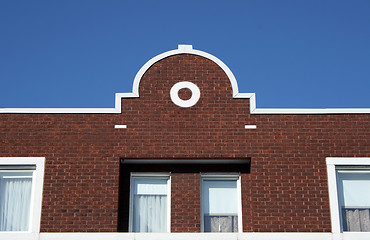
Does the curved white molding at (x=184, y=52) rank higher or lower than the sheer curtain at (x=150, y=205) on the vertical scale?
higher

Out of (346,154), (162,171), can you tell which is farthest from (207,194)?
(346,154)

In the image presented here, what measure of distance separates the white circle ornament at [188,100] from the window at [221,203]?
2.09m

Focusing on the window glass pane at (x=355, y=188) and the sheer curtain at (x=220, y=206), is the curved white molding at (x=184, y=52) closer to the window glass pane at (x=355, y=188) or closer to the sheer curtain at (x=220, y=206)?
the sheer curtain at (x=220, y=206)

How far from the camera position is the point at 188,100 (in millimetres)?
18094

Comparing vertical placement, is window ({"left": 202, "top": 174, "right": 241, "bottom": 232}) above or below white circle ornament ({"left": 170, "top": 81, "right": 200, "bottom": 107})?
below

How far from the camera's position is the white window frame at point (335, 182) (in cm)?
Result: 1699

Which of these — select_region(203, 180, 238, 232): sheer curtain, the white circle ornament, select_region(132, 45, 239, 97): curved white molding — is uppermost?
select_region(132, 45, 239, 97): curved white molding

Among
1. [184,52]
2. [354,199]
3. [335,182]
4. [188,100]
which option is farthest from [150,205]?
[354,199]

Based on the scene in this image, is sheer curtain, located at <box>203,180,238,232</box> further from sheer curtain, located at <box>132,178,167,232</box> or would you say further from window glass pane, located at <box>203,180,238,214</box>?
sheer curtain, located at <box>132,178,167,232</box>

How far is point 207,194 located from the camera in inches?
712

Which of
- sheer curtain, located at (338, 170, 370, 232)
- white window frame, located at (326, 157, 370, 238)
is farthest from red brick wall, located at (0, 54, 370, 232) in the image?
sheer curtain, located at (338, 170, 370, 232)

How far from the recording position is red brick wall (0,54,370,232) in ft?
56.3

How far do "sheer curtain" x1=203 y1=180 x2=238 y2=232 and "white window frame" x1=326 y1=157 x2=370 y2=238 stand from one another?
103 inches

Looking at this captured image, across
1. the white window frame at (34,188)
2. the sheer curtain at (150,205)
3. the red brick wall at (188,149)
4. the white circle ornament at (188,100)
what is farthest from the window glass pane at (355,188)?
the white window frame at (34,188)
